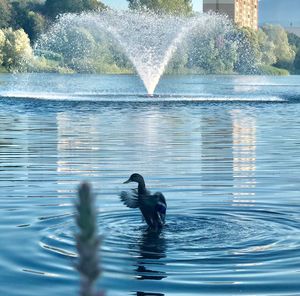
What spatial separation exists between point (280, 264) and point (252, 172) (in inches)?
382

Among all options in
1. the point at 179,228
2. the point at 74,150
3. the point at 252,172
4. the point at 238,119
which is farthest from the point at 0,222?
the point at 238,119

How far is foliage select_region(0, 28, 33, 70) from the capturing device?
11208 centimetres

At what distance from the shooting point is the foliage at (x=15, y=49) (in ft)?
368

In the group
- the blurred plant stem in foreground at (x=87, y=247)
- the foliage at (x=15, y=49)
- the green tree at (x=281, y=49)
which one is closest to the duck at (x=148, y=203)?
the blurred plant stem in foreground at (x=87, y=247)

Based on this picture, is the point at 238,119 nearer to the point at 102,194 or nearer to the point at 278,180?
the point at 278,180

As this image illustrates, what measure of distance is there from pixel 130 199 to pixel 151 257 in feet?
5.06

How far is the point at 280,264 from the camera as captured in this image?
9.70 metres

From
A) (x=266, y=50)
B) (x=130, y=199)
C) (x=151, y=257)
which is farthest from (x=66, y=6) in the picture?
(x=151, y=257)

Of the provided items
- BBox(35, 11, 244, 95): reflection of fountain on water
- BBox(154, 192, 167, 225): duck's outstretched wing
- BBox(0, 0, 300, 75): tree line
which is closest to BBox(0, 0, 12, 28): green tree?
BBox(0, 0, 300, 75): tree line

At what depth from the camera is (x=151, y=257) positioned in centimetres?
1014

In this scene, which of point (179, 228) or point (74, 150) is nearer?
point (179, 228)

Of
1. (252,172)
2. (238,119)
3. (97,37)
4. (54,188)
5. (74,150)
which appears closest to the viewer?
(54,188)

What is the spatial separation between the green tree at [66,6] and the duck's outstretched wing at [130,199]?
155 meters

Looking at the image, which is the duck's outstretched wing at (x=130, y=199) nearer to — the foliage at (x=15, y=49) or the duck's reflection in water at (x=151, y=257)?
the duck's reflection in water at (x=151, y=257)
